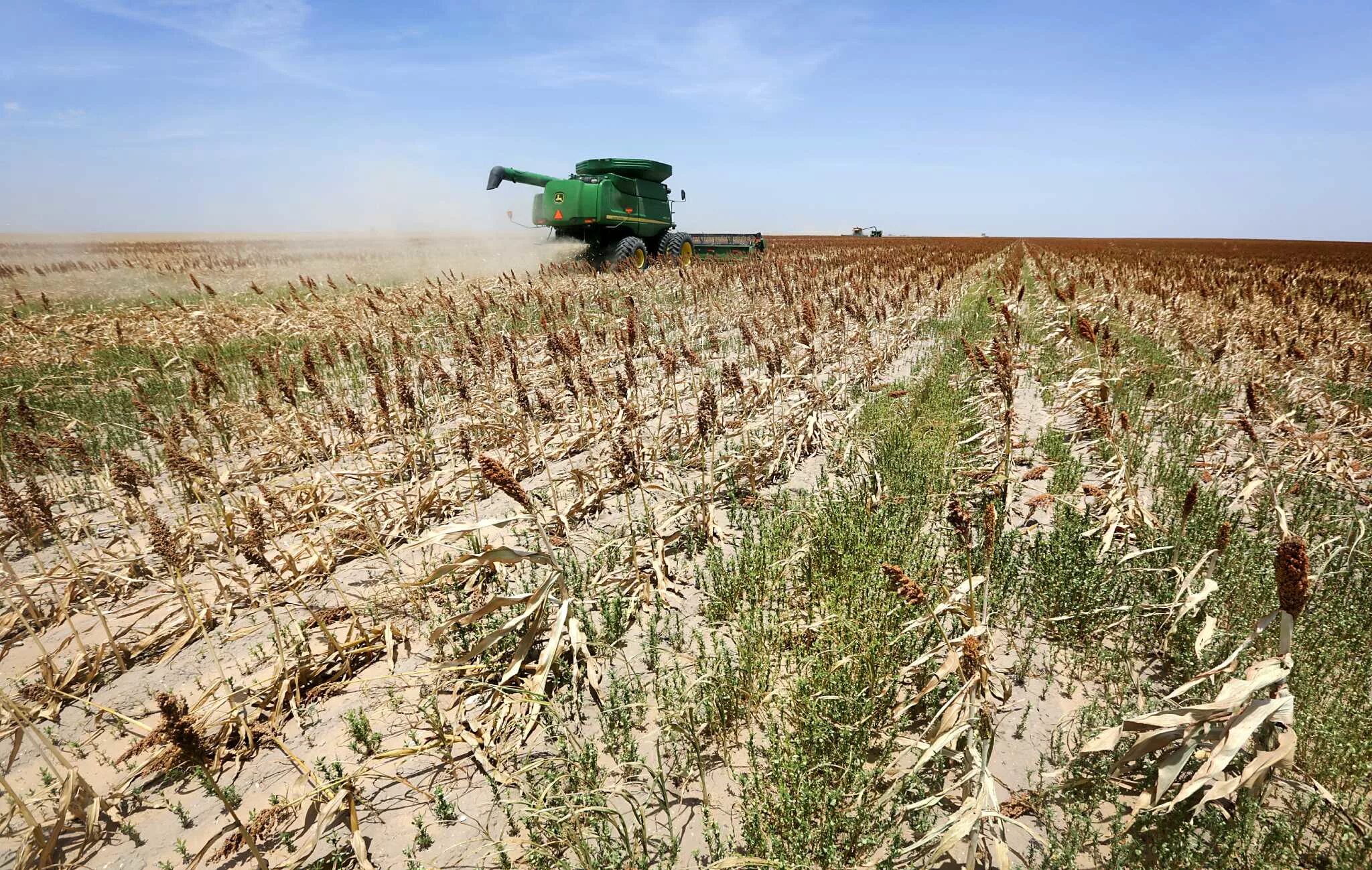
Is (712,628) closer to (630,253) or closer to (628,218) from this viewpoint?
(630,253)

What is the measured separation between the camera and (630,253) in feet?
53.2

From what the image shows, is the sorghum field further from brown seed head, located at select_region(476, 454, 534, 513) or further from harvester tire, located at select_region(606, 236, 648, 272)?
harvester tire, located at select_region(606, 236, 648, 272)

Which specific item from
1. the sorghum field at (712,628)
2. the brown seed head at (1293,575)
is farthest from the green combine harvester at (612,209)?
the brown seed head at (1293,575)

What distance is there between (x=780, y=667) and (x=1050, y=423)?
15.1 ft

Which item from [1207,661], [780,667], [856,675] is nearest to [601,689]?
[780,667]

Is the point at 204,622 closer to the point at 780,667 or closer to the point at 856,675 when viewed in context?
the point at 780,667

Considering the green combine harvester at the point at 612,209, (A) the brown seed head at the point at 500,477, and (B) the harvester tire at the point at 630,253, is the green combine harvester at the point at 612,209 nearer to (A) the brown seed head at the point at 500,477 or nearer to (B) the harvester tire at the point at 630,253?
(B) the harvester tire at the point at 630,253

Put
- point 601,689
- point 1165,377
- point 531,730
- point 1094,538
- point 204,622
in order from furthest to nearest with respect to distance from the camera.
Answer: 1. point 1165,377
2. point 1094,538
3. point 204,622
4. point 601,689
5. point 531,730

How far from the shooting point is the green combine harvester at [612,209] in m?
15.6

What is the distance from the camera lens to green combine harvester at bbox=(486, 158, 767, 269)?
1563cm

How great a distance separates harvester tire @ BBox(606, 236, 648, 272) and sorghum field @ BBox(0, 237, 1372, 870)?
9.73 metres

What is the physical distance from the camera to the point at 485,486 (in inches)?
191

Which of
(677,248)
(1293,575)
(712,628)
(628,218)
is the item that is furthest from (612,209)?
(1293,575)

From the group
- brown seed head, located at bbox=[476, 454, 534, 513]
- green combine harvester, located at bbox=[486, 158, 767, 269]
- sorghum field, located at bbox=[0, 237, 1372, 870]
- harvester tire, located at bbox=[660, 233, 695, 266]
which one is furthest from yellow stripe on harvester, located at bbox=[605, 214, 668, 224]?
brown seed head, located at bbox=[476, 454, 534, 513]
